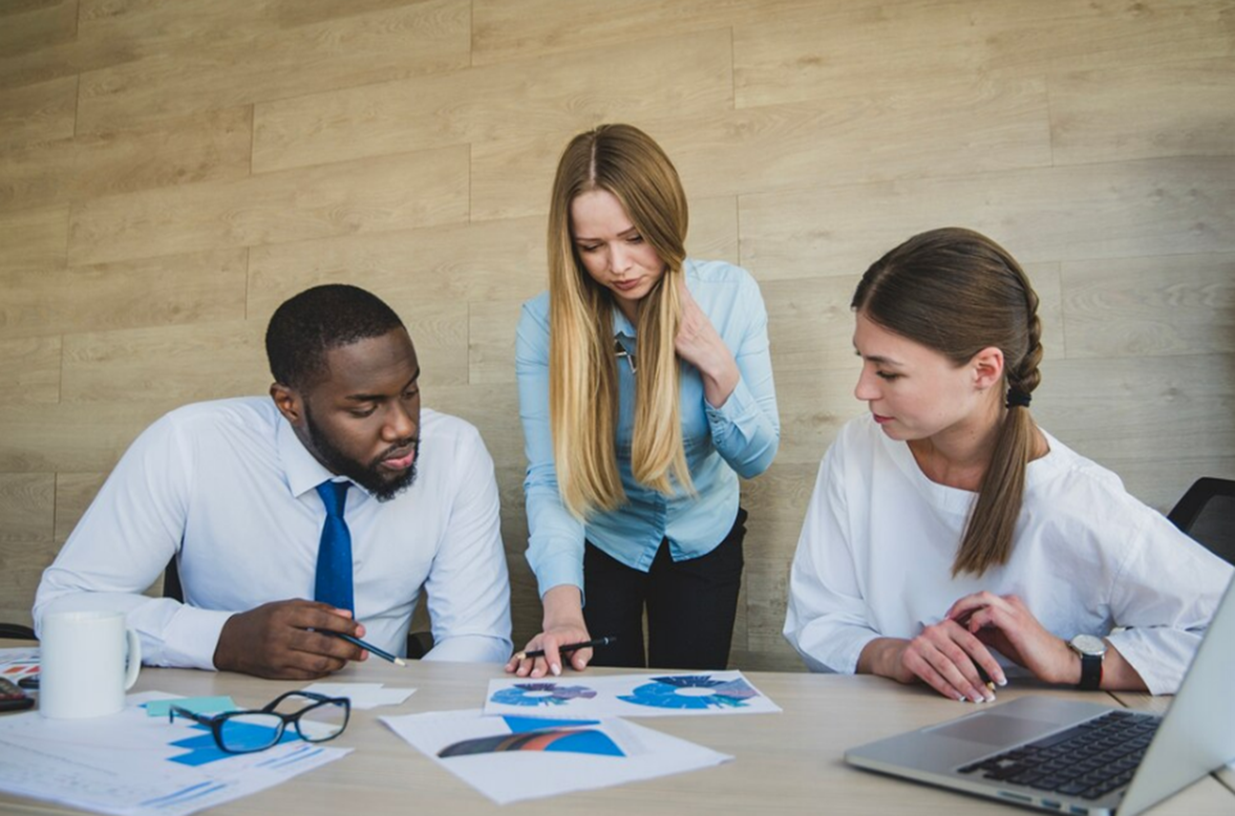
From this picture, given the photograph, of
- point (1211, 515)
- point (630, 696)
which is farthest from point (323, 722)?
point (1211, 515)

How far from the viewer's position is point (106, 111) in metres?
3.15

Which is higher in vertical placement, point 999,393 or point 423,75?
point 423,75

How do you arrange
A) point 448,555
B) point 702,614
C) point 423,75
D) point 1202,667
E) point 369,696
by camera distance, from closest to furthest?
point 1202,667
point 369,696
point 448,555
point 702,614
point 423,75

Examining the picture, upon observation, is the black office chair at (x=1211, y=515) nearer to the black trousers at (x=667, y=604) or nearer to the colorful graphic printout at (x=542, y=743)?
the black trousers at (x=667, y=604)

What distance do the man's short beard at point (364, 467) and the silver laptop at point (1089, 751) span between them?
99cm

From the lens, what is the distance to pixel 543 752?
893 mm

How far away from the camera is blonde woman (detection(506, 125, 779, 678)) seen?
1728 mm

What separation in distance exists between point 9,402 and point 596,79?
6.95 feet

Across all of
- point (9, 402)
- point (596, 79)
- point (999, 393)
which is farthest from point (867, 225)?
point (9, 402)

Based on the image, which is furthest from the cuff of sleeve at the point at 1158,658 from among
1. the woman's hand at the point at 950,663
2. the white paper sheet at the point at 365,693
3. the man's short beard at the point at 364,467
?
the man's short beard at the point at 364,467

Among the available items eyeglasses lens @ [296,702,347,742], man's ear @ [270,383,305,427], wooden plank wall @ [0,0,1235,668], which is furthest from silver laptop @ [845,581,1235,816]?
wooden plank wall @ [0,0,1235,668]

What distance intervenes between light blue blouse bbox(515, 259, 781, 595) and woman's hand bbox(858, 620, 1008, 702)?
2.18 ft

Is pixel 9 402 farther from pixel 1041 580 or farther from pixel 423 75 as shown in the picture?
pixel 1041 580

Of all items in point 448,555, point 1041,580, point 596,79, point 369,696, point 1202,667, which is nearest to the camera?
point 1202,667
